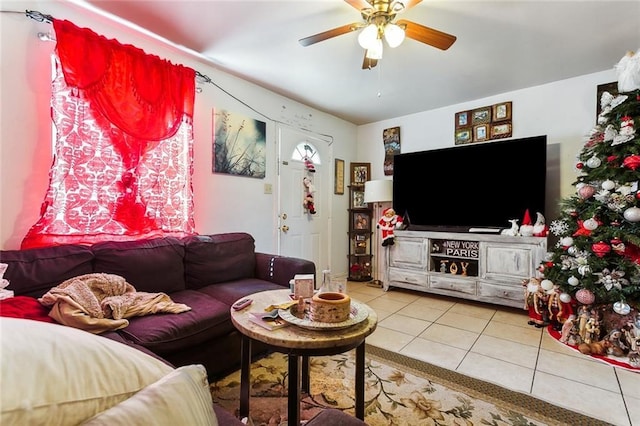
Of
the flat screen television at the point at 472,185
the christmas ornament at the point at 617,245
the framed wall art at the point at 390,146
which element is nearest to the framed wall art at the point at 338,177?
the framed wall art at the point at 390,146

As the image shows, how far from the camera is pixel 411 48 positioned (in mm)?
2574

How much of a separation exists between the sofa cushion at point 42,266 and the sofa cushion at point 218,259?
2.13 ft

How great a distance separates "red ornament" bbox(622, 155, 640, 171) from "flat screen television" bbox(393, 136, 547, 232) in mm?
862

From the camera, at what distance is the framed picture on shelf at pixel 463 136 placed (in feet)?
12.4

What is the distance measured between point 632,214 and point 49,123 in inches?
160

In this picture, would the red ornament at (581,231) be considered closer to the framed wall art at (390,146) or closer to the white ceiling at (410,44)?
the white ceiling at (410,44)

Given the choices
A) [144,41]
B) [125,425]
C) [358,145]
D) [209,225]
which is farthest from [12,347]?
[358,145]

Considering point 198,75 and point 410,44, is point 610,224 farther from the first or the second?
point 198,75

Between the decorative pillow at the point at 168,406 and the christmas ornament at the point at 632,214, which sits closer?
the decorative pillow at the point at 168,406

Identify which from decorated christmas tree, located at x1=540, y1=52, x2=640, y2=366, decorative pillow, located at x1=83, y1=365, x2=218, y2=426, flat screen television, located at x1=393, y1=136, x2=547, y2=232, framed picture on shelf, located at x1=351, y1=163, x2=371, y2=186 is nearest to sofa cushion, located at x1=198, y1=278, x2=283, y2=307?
decorative pillow, located at x1=83, y1=365, x2=218, y2=426

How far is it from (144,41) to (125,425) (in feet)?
9.48

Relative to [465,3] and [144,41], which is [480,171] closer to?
[465,3]

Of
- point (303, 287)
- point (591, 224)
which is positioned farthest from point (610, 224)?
point (303, 287)

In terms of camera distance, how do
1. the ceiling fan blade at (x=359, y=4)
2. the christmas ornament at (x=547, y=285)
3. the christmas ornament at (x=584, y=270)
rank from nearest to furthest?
the ceiling fan blade at (x=359, y=4) < the christmas ornament at (x=584, y=270) < the christmas ornament at (x=547, y=285)
